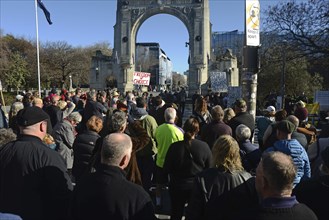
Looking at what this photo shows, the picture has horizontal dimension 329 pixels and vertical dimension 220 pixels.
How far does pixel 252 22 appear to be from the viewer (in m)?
8.52

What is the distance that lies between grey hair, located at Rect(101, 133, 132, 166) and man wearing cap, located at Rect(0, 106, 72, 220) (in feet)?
2.13

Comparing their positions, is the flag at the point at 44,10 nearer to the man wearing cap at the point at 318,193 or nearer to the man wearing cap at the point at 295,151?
the man wearing cap at the point at 295,151

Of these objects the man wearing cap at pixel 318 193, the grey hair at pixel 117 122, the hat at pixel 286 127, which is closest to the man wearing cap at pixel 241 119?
the hat at pixel 286 127

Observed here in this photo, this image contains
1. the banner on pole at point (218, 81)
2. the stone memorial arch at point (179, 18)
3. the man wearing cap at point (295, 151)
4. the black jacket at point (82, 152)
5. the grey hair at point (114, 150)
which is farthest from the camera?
the stone memorial arch at point (179, 18)

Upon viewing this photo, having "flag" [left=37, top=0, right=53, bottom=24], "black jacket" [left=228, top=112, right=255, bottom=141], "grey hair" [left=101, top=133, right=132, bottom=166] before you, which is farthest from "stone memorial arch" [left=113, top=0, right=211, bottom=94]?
"grey hair" [left=101, top=133, right=132, bottom=166]

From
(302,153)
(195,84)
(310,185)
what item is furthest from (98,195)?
(195,84)

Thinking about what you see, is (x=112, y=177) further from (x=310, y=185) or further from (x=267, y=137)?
(x=267, y=137)

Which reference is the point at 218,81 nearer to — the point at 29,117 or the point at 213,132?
the point at 213,132

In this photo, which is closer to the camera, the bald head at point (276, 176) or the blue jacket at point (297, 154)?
the bald head at point (276, 176)

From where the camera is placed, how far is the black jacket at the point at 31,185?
297 centimetres

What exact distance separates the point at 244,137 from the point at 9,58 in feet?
170

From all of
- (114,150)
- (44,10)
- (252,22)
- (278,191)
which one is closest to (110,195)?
(114,150)

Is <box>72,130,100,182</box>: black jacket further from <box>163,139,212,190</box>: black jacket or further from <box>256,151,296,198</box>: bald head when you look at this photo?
<box>256,151,296,198</box>: bald head

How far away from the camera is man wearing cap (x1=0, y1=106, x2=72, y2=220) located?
2.97m
